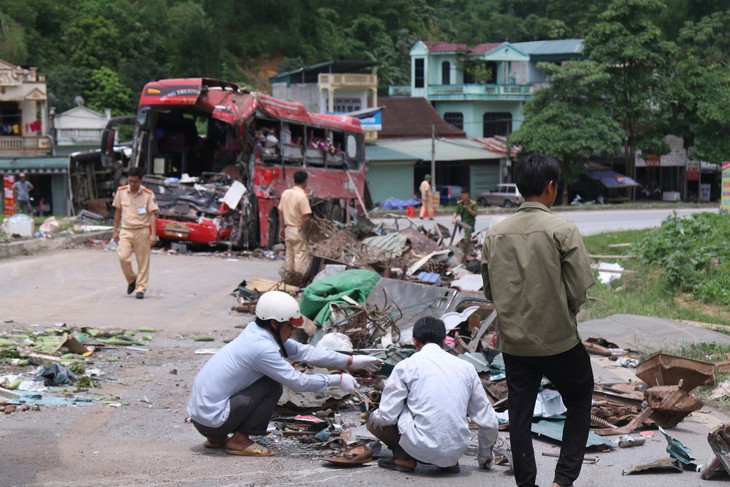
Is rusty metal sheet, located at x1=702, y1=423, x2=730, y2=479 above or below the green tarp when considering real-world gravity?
below

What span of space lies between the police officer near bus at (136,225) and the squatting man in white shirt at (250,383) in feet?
24.6

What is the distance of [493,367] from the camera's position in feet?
25.7

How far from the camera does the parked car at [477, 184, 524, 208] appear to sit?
49625 millimetres

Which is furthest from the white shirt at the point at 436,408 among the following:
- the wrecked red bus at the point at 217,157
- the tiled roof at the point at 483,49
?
the tiled roof at the point at 483,49

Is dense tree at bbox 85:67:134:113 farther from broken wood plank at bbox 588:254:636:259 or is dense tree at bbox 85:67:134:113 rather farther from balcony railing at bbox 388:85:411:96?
broken wood plank at bbox 588:254:636:259

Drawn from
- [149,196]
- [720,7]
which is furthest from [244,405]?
[720,7]

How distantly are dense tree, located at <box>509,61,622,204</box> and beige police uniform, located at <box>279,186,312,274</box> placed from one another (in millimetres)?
34950

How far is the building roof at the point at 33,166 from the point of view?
3866 cm

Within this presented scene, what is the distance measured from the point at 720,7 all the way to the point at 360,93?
2905 centimetres

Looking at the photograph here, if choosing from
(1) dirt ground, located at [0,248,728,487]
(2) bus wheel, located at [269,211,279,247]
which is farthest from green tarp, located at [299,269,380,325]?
(2) bus wheel, located at [269,211,279,247]

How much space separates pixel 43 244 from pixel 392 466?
14.9 m

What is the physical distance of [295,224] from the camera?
14.3m

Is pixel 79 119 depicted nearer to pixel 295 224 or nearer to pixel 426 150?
pixel 426 150

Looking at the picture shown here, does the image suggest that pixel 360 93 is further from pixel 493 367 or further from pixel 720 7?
pixel 493 367
